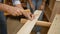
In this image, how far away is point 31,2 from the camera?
6.19 ft

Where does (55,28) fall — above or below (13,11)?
below

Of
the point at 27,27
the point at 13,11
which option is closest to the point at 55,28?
the point at 27,27

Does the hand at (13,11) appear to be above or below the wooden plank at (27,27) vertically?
above

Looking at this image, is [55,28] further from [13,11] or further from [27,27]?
[13,11]

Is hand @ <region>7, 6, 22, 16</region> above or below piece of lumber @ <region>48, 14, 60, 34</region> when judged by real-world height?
above

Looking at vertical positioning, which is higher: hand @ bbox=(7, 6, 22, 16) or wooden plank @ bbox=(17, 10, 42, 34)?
hand @ bbox=(7, 6, 22, 16)

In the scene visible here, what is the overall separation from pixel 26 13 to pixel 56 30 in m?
0.24

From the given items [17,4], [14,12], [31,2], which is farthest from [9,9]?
[31,2]

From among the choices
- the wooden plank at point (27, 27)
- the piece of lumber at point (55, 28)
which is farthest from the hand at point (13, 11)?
the piece of lumber at point (55, 28)

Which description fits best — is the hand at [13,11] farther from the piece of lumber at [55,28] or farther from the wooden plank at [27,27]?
the piece of lumber at [55,28]

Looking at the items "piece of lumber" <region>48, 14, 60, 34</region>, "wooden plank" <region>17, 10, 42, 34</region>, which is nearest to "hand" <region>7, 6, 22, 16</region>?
"wooden plank" <region>17, 10, 42, 34</region>

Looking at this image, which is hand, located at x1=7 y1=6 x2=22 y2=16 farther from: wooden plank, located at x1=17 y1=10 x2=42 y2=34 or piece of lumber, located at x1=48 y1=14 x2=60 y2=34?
piece of lumber, located at x1=48 y1=14 x2=60 y2=34

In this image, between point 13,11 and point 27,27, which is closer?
point 13,11

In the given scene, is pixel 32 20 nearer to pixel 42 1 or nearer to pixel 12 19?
pixel 42 1
